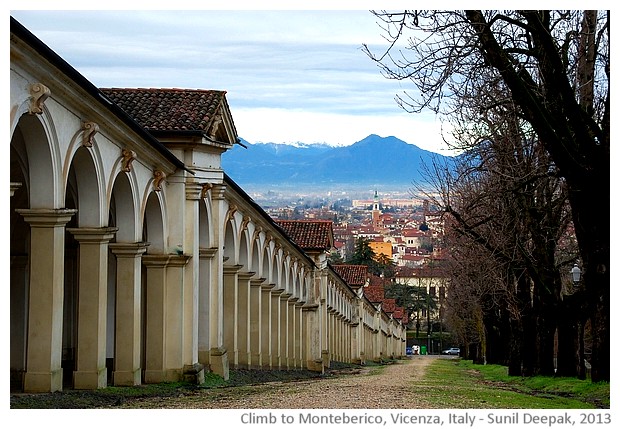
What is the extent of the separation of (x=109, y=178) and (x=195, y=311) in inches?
209

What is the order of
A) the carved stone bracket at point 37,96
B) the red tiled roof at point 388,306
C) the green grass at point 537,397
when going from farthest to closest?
the red tiled roof at point 388,306
the green grass at point 537,397
the carved stone bracket at point 37,96

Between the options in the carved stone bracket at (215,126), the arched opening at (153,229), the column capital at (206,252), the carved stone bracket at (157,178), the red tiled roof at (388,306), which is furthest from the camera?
the red tiled roof at (388,306)

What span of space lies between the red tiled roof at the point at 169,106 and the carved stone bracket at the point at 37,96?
7.21m

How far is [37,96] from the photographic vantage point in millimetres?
13375

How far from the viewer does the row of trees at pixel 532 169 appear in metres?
14.4

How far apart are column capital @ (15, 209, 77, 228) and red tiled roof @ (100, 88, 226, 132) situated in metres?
6.07

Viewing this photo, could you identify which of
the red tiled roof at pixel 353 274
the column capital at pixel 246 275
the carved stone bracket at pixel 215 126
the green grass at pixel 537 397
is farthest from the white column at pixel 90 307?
the red tiled roof at pixel 353 274

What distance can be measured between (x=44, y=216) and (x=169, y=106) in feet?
23.9

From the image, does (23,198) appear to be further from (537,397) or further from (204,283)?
(537,397)

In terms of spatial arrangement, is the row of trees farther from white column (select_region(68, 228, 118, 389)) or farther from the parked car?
→ the parked car

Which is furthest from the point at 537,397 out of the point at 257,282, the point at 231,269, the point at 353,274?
the point at 353,274

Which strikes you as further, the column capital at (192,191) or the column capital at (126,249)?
the column capital at (192,191)

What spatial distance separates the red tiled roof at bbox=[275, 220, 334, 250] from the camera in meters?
47.3

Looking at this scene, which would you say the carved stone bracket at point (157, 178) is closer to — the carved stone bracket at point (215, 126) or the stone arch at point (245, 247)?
the carved stone bracket at point (215, 126)
